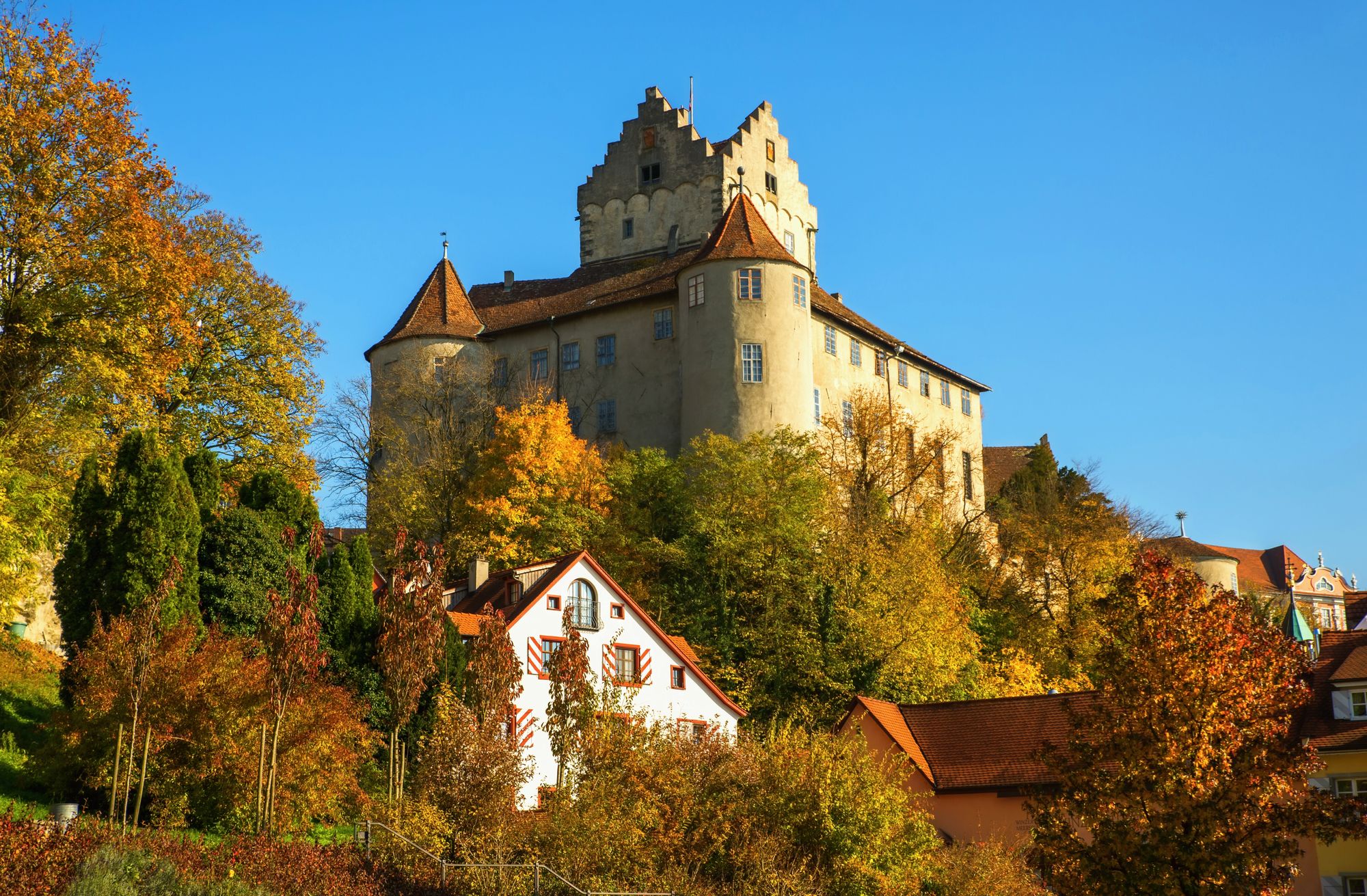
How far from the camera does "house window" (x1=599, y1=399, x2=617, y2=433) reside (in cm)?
6275

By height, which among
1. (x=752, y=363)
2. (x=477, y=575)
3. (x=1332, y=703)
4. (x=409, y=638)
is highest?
(x=752, y=363)

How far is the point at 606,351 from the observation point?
6397cm

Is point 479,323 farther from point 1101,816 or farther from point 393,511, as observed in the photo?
point 1101,816

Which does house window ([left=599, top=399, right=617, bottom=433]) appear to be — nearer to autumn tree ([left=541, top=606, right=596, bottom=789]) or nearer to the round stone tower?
the round stone tower

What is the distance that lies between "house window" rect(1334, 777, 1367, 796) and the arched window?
19.2m

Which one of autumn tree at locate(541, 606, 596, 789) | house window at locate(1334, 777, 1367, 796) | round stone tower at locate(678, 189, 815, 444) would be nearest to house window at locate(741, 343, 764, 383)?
round stone tower at locate(678, 189, 815, 444)

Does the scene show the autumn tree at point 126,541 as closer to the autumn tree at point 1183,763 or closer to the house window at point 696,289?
the autumn tree at point 1183,763

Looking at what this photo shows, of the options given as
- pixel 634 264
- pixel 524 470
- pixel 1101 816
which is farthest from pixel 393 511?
pixel 1101 816

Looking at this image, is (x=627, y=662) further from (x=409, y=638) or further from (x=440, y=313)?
(x=440, y=313)

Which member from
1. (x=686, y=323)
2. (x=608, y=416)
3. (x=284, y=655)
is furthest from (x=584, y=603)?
(x=608, y=416)

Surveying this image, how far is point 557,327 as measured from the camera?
216 feet

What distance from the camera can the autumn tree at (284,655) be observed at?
24578 millimetres

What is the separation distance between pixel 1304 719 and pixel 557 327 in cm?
3687

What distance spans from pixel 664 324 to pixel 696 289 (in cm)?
252
